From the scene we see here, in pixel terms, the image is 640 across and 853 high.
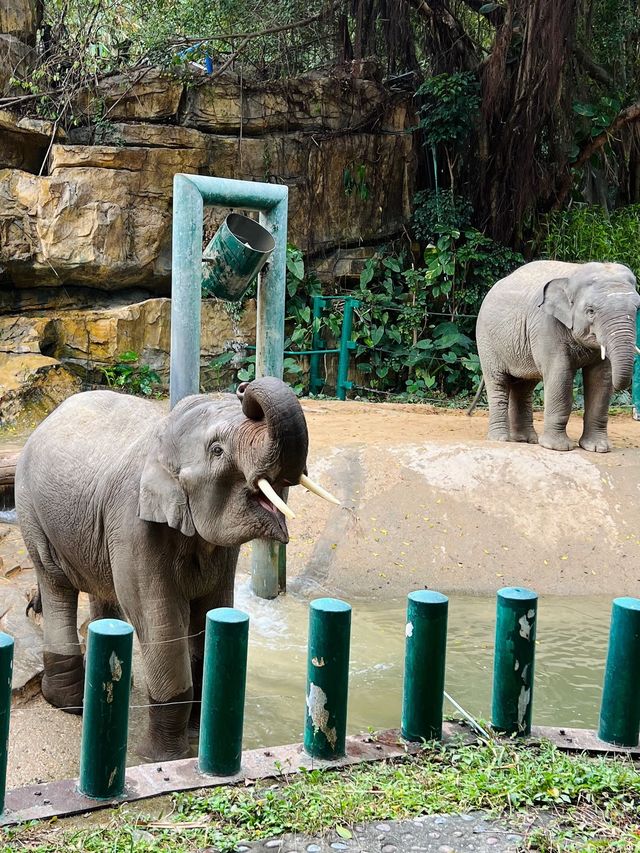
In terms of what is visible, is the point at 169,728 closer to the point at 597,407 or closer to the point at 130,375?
the point at 597,407

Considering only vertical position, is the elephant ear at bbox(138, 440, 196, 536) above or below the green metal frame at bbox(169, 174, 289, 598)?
below

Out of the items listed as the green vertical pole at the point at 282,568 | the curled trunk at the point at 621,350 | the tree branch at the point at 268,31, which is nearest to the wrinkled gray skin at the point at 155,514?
the green vertical pole at the point at 282,568

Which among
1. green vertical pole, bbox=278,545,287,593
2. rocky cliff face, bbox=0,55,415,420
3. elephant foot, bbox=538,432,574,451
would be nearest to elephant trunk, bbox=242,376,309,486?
green vertical pole, bbox=278,545,287,593

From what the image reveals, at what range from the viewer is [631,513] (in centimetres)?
754

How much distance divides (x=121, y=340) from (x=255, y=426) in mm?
9919

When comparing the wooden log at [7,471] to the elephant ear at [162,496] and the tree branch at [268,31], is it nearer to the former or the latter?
the elephant ear at [162,496]

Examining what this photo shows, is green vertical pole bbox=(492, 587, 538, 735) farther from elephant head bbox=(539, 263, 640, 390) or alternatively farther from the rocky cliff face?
the rocky cliff face

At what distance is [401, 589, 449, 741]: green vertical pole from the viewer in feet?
10.6

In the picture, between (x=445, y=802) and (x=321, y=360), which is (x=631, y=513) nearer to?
(x=445, y=802)

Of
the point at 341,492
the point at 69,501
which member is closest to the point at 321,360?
the point at 341,492

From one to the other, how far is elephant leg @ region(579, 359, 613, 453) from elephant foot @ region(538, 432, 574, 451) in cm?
16

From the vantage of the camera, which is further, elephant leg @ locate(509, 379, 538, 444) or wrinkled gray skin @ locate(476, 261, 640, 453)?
elephant leg @ locate(509, 379, 538, 444)

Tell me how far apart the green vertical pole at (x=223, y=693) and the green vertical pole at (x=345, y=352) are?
417 inches

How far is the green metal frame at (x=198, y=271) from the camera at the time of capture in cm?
540
